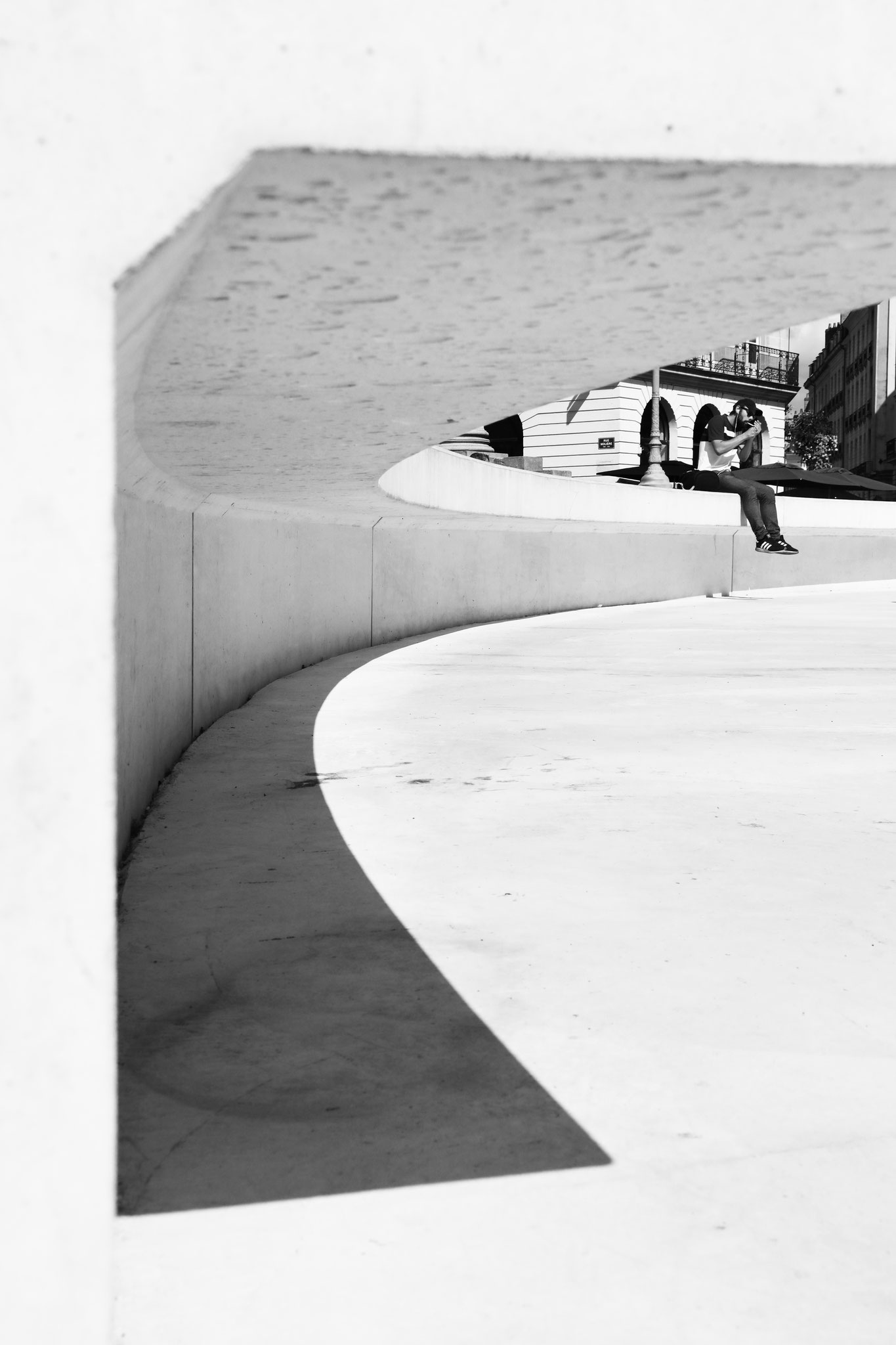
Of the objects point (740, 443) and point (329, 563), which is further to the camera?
point (740, 443)

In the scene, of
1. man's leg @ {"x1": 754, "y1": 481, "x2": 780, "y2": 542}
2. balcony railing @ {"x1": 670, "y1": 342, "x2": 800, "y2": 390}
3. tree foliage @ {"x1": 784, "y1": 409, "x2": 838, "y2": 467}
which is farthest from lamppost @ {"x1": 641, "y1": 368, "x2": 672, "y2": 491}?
tree foliage @ {"x1": 784, "y1": 409, "x2": 838, "y2": 467}

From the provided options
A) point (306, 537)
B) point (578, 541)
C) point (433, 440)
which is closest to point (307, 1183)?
point (433, 440)

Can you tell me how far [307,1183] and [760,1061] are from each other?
2.85 ft

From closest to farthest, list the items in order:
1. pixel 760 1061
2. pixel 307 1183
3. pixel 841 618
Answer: pixel 307 1183 → pixel 760 1061 → pixel 841 618

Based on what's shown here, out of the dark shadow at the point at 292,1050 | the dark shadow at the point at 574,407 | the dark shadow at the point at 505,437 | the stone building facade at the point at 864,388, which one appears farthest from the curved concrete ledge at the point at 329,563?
the stone building facade at the point at 864,388

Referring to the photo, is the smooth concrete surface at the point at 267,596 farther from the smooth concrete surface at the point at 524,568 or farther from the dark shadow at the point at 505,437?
the dark shadow at the point at 505,437

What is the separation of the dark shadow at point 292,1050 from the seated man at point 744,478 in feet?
40.9

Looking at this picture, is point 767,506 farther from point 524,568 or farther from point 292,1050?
point 292,1050

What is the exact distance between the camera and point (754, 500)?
1769cm

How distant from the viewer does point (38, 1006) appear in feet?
4.13

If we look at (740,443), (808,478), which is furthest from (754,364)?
(740,443)

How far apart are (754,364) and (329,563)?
130 feet

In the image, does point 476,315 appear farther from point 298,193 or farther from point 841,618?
point 841,618

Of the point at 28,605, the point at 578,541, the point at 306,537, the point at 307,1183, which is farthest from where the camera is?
the point at 578,541
